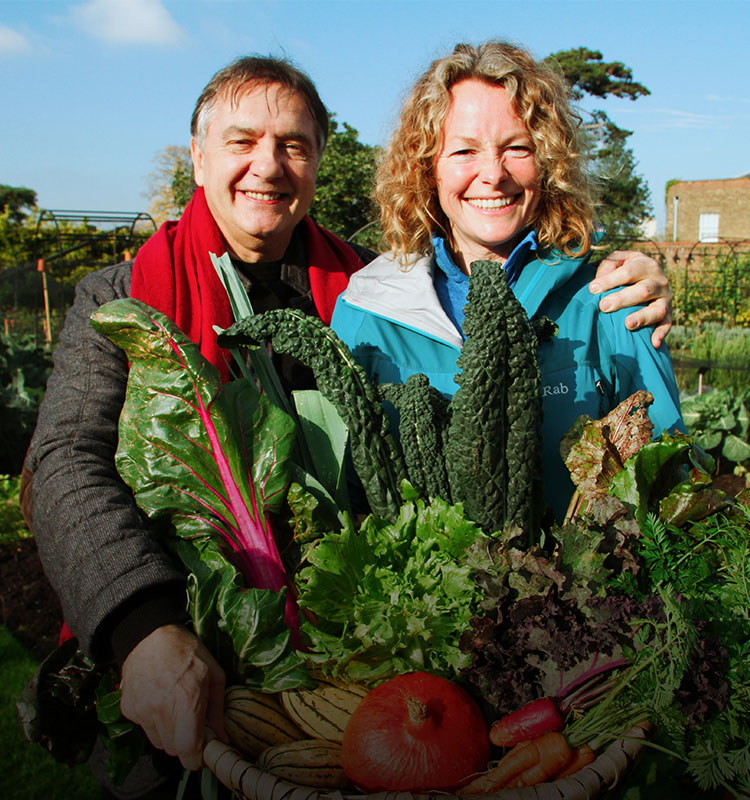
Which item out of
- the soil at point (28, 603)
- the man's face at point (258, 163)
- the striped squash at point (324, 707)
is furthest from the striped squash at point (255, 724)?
the soil at point (28, 603)

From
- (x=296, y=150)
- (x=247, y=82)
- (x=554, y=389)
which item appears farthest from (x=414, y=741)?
(x=247, y=82)

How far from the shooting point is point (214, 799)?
1.48 metres

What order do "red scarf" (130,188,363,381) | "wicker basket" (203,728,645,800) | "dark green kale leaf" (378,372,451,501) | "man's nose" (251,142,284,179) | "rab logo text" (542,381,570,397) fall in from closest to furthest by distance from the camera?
1. "wicker basket" (203,728,645,800)
2. "dark green kale leaf" (378,372,451,501)
3. "rab logo text" (542,381,570,397)
4. "red scarf" (130,188,363,381)
5. "man's nose" (251,142,284,179)

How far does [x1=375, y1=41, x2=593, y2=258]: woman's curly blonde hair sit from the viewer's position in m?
2.02

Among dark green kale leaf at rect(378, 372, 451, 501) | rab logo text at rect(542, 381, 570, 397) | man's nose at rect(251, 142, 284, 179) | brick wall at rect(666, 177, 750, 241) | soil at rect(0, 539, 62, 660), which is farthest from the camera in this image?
brick wall at rect(666, 177, 750, 241)

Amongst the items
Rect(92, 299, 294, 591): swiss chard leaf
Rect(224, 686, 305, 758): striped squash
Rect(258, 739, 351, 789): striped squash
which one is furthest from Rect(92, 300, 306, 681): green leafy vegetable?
Rect(258, 739, 351, 789): striped squash

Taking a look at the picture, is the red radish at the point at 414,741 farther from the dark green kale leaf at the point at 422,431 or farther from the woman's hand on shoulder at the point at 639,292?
the woman's hand on shoulder at the point at 639,292

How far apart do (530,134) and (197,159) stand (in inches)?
48.4

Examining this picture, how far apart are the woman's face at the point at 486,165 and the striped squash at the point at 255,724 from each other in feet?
4.79

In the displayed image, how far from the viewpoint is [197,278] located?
89.3 inches

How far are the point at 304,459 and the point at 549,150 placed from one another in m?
1.18

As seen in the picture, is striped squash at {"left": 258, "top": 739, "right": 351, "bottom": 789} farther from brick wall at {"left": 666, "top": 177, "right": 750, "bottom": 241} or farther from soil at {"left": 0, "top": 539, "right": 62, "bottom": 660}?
brick wall at {"left": 666, "top": 177, "right": 750, "bottom": 241}

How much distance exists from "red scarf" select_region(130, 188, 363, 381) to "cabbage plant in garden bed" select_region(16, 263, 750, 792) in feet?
1.29

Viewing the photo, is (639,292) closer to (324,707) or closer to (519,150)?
(519,150)
